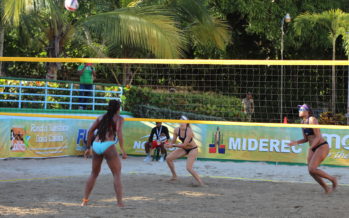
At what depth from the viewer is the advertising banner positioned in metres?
12.3

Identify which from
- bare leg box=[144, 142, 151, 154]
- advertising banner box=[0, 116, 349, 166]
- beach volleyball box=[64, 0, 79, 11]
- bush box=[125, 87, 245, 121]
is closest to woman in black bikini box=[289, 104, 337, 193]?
advertising banner box=[0, 116, 349, 166]

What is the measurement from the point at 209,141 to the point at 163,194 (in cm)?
564

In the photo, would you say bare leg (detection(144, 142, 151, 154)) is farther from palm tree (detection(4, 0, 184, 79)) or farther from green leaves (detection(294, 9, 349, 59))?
green leaves (detection(294, 9, 349, 59))

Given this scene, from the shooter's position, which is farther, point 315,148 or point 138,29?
point 138,29

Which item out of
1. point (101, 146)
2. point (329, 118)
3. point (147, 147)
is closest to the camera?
point (101, 146)

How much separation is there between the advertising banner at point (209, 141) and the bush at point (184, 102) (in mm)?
2291

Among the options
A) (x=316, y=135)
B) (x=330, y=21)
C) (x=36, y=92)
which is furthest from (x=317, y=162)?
(x=330, y=21)

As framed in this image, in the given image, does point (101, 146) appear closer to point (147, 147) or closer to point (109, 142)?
point (109, 142)

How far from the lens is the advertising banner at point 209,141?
12.3 m

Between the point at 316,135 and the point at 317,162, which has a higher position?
the point at 316,135

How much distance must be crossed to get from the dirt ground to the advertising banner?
0.83m

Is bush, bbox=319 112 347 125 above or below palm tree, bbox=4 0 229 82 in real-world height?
below

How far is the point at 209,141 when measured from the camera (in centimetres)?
1337

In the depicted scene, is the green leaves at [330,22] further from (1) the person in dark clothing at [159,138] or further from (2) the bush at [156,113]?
(1) the person in dark clothing at [159,138]
